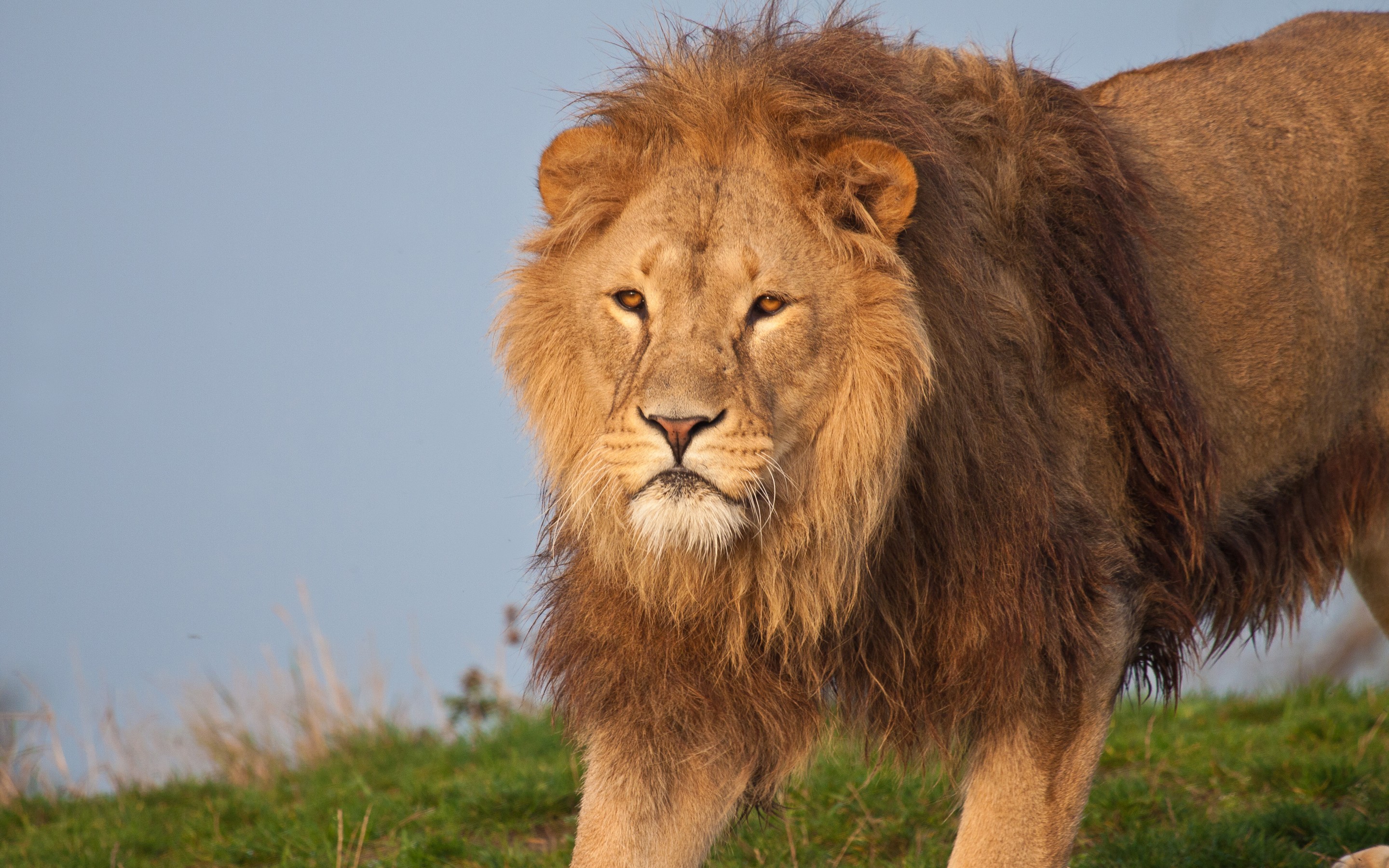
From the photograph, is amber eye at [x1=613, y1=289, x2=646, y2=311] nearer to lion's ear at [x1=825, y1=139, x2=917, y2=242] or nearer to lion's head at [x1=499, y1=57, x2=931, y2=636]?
lion's head at [x1=499, y1=57, x2=931, y2=636]

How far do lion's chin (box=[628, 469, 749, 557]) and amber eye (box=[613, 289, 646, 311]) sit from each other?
1.37 feet

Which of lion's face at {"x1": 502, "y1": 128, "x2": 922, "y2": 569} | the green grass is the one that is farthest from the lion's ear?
the green grass

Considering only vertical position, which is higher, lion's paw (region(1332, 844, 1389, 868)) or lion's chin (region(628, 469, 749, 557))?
lion's chin (region(628, 469, 749, 557))

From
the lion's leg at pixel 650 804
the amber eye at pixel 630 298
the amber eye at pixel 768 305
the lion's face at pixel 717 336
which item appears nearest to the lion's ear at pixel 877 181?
the lion's face at pixel 717 336

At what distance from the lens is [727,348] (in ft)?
8.95

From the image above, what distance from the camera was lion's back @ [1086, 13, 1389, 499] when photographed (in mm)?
3771

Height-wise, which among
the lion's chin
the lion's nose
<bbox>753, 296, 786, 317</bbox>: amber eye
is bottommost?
the lion's chin

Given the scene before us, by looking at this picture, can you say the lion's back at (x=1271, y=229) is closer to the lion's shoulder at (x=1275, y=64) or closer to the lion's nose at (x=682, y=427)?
the lion's shoulder at (x=1275, y=64)

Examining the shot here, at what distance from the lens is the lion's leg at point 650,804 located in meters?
3.17

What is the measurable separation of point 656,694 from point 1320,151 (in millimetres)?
2581

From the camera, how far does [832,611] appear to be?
299cm

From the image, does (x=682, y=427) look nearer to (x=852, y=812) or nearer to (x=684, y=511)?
(x=684, y=511)

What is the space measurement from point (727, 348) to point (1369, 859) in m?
2.41

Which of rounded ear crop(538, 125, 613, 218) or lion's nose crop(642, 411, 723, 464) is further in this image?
rounded ear crop(538, 125, 613, 218)
